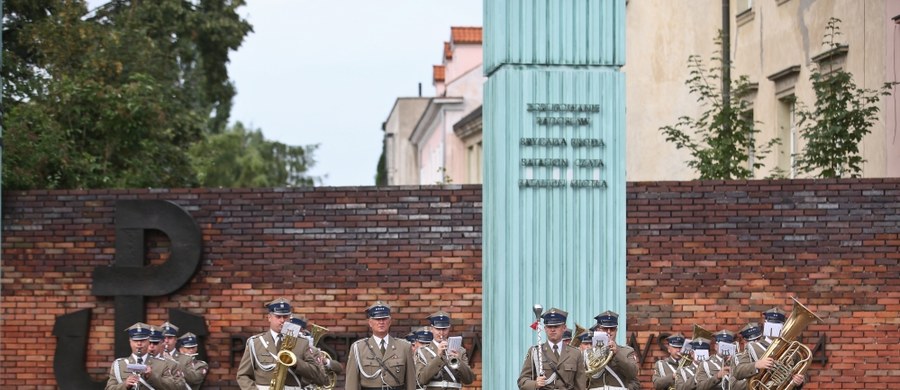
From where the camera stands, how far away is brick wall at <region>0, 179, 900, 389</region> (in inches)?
787

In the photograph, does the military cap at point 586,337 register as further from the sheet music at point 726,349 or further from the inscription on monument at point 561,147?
the sheet music at point 726,349

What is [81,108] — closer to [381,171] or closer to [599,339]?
[599,339]

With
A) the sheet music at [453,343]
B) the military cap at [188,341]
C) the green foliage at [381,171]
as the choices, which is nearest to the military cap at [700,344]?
the sheet music at [453,343]

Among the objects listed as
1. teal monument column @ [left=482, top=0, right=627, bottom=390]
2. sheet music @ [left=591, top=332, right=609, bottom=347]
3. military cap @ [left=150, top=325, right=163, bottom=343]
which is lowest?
military cap @ [left=150, top=325, right=163, bottom=343]

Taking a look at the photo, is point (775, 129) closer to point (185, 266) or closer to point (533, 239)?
point (185, 266)

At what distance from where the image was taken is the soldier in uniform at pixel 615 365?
15289 millimetres

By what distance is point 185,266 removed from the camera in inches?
799

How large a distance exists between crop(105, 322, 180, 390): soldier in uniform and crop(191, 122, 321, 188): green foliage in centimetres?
4075

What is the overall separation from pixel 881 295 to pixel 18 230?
9.59 m

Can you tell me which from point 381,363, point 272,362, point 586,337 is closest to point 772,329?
point 586,337

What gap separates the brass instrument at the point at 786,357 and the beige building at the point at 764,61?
274 inches

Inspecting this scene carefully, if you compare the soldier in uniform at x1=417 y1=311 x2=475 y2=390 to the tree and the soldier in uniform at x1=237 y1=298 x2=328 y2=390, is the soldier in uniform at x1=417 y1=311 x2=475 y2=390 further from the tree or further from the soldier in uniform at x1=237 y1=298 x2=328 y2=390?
the tree

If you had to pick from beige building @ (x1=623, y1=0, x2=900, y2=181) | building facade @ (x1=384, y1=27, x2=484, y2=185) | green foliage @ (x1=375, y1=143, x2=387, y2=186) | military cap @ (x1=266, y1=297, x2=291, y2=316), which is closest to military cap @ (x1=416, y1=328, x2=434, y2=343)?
military cap @ (x1=266, y1=297, x2=291, y2=316)

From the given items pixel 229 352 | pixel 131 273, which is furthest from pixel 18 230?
pixel 229 352
